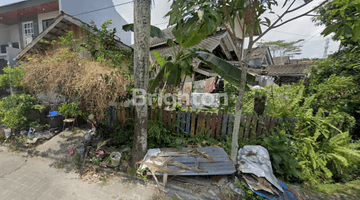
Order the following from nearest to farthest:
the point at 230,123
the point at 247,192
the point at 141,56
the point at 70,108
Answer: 1. the point at 247,192
2. the point at 141,56
3. the point at 70,108
4. the point at 230,123

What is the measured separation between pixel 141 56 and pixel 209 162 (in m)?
3.04

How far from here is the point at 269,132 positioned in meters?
4.33

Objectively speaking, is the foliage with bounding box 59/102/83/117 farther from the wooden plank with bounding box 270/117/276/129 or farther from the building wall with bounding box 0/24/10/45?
the building wall with bounding box 0/24/10/45

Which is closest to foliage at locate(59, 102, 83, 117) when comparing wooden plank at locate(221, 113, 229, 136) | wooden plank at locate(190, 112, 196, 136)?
wooden plank at locate(190, 112, 196, 136)

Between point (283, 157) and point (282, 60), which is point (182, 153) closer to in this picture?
point (283, 157)

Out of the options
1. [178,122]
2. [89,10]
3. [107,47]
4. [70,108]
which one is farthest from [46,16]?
[178,122]

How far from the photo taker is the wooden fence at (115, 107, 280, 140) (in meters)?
4.36

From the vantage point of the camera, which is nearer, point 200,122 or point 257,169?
point 257,169

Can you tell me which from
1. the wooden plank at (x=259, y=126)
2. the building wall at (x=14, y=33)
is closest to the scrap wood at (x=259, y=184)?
the wooden plank at (x=259, y=126)

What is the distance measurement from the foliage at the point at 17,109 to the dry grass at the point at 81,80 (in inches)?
67.4

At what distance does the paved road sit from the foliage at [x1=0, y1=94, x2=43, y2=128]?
5.84ft

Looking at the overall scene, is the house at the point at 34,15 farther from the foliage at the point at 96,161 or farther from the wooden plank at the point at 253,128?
the wooden plank at the point at 253,128

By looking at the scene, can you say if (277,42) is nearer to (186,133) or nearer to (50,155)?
(186,133)

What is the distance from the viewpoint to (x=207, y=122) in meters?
4.61
